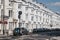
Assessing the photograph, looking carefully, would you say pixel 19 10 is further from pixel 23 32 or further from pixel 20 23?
pixel 23 32

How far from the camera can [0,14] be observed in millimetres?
57250

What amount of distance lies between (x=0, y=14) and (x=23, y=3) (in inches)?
540

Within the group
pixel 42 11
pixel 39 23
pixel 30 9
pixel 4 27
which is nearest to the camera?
pixel 4 27

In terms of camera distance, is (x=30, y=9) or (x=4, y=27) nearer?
(x=4, y=27)

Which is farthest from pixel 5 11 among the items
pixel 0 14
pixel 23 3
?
pixel 23 3

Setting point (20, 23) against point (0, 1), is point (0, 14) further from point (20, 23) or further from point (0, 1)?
point (20, 23)

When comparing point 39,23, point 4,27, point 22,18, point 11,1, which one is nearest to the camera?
point 4,27

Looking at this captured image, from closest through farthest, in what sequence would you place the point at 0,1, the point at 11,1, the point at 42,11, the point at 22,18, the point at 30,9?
the point at 0,1 < the point at 11,1 < the point at 22,18 < the point at 30,9 < the point at 42,11

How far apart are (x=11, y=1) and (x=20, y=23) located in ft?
20.6

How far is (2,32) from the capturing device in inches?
2175

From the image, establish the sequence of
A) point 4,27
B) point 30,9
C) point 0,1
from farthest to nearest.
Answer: point 30,9, point 0,1, point 4,27

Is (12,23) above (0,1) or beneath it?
beneath

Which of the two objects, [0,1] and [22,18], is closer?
[0,1]

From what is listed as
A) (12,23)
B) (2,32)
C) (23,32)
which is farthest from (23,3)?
(23,32)
